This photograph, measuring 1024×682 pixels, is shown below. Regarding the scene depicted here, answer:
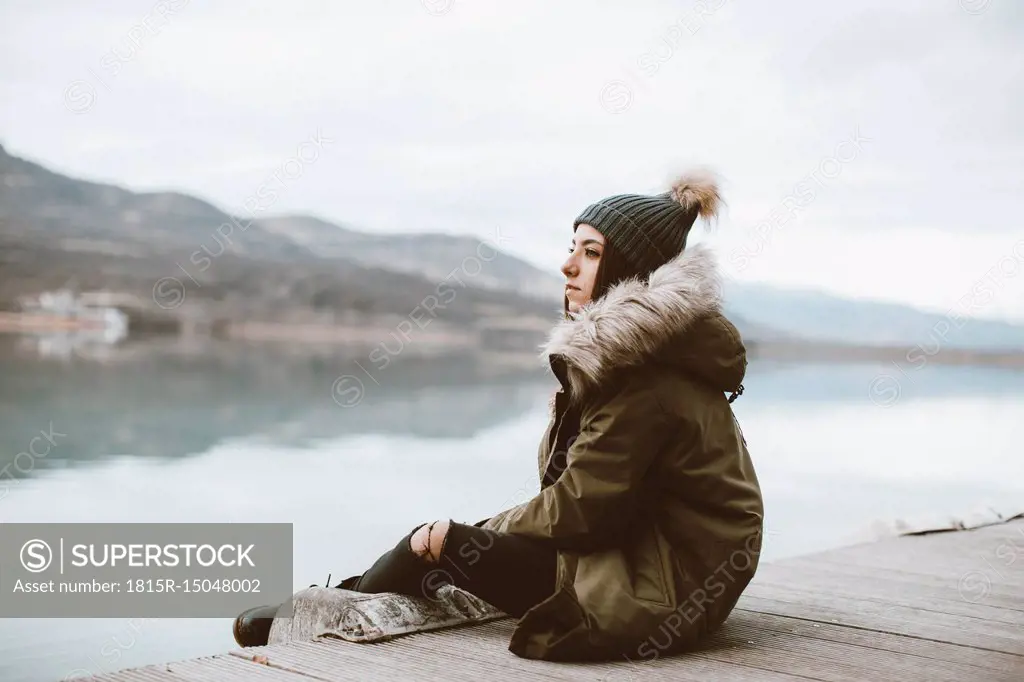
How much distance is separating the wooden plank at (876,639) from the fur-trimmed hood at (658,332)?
65cm

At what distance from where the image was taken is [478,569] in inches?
84.8

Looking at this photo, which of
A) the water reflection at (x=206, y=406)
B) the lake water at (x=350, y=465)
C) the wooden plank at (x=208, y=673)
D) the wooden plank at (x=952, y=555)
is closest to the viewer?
the wooden plank at (x=208, y=673)

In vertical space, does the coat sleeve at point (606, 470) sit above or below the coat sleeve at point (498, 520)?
above

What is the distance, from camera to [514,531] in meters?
2.14

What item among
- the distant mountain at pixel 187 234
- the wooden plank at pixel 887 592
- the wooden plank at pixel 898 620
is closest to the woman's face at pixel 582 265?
the wooden plank at pixel 898 620

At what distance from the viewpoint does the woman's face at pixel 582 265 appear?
221cm

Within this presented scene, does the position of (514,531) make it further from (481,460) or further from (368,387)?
(368,387)

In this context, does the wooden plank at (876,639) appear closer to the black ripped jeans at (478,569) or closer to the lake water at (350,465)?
the black ripped jeans at (478,569)

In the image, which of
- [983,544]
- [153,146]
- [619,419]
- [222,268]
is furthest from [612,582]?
[153,146]

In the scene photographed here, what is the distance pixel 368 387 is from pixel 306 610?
16.3 m

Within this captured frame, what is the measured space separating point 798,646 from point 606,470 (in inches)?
25.5

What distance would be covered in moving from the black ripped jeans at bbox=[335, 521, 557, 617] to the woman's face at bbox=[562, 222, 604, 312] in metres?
0.50

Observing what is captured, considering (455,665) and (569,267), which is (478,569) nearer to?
(455,665)

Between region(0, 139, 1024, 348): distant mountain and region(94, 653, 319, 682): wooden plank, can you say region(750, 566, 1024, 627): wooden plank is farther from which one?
region(0, 139, 1024, 348): distant mountain
